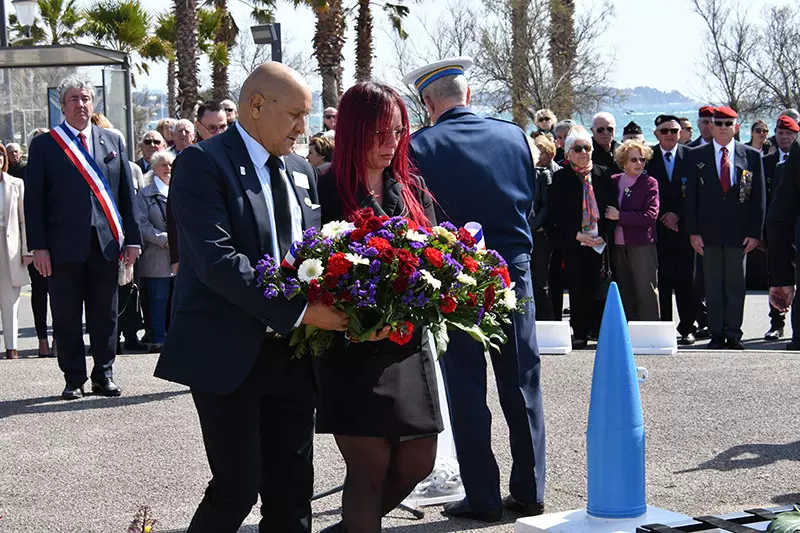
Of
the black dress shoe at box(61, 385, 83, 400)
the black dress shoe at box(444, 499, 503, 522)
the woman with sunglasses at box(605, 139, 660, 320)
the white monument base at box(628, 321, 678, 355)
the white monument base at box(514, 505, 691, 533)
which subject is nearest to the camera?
the white monument base at box(514, 505, 691, 533)

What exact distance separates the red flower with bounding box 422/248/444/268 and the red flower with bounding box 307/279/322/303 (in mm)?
384

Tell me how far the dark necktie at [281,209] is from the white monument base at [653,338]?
21.5 ft

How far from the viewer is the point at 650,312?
11359 millimetres

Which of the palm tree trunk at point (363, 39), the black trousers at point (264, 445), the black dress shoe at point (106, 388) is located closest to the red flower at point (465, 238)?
the black trousers at point (264, 445)

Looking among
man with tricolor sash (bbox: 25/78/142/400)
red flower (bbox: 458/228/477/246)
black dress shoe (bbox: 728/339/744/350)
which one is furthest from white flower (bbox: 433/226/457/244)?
black dress shoe (bbox: 728/339/744/350)

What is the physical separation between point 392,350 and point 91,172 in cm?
491

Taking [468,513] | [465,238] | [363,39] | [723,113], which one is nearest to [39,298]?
[723,113]

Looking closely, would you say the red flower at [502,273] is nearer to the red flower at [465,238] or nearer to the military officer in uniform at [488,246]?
the red flower at [465,238]

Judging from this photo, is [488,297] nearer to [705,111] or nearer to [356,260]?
[356,260]

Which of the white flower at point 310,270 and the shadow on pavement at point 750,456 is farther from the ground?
the white flower at point 310,270

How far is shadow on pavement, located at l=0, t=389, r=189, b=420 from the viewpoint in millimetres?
8312

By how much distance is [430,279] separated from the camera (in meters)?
3.92

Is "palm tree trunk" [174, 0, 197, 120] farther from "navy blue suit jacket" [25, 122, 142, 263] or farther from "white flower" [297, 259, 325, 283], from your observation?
"white flower" [297, 259, 325, 283]

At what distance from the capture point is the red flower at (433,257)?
3.99 meters
